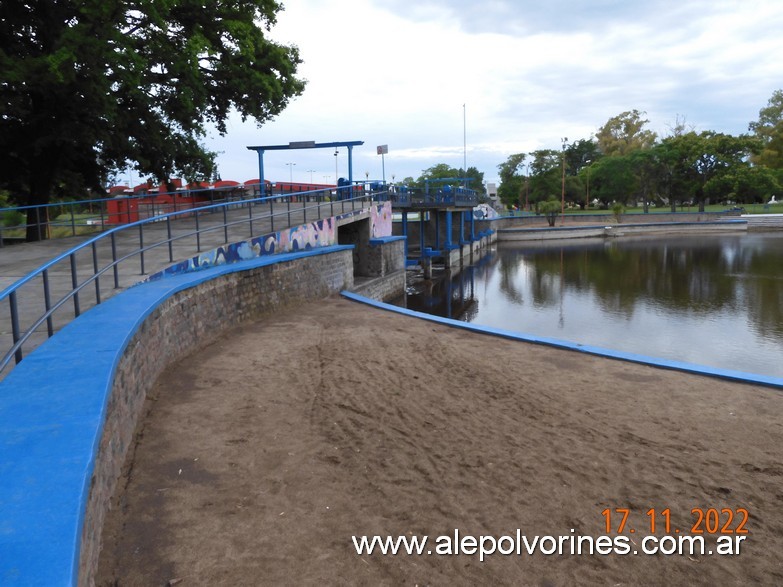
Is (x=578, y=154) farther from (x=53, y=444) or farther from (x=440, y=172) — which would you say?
(x=53, y=444)

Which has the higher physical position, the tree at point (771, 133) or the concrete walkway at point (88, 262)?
the tree at point (771, 133)

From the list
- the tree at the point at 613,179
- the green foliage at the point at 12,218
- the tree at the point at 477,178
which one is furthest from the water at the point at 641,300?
the tree at the point at 477,178

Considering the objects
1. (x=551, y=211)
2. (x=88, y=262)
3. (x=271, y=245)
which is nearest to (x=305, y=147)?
(x=271, y=245)

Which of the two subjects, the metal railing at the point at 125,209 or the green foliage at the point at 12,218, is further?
the green foliage at the point at 12,218

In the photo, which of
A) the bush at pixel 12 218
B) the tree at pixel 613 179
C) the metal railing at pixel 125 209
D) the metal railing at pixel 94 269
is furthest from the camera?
the tree at pixel 613 179

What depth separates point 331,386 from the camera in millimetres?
7145

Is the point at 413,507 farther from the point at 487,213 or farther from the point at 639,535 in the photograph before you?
the point at 487,213

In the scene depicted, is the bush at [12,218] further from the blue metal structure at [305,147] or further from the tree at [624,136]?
the tree at [624,136]

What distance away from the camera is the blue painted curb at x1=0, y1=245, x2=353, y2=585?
2314 mm

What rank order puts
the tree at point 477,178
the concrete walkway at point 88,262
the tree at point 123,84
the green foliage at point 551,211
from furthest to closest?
the tree at point 477,178
the green foliage at point 551,211
the tree at point 123,84
the concrete walkway at point 88,262

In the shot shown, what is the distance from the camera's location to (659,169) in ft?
237

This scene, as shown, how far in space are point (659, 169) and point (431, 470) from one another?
77.4 meters

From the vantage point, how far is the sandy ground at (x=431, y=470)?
3688 millimetres

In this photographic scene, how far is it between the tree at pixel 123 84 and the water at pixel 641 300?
10054 mm
